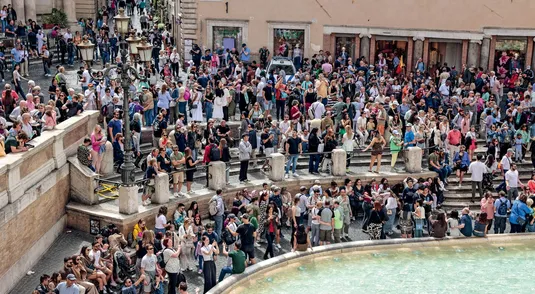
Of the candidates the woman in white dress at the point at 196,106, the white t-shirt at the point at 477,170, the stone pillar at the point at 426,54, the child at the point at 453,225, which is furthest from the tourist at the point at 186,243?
the stone pillar at the point at 426,54

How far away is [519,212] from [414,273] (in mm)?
4030

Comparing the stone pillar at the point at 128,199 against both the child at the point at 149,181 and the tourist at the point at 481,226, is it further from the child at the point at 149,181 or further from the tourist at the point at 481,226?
the tourist at the point at 481,226

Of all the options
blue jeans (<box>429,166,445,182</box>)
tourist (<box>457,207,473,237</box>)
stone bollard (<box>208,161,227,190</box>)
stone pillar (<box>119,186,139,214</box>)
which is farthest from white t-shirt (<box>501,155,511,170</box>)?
stone pillar (<box>119,186,139,214</box>)

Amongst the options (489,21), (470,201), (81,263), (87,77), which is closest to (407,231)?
(470,201)

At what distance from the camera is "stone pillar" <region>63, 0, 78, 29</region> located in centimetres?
4381

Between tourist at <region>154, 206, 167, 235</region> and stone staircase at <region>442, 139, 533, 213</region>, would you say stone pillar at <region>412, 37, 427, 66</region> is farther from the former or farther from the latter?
tourist at <region>154, 206, 167, 235</region>

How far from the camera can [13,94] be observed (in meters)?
28.3

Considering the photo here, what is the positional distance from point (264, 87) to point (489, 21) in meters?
11.7

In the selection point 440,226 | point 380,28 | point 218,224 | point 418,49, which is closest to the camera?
point 218,224

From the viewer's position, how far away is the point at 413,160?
28.2 m

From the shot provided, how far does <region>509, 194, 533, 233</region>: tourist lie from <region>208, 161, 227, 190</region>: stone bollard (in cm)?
790

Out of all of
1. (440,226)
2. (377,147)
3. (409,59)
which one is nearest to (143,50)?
(377,147)

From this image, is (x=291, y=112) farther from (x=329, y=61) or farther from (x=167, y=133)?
(x=329, y=61)

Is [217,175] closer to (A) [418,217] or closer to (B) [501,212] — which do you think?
(A) [418,217]
